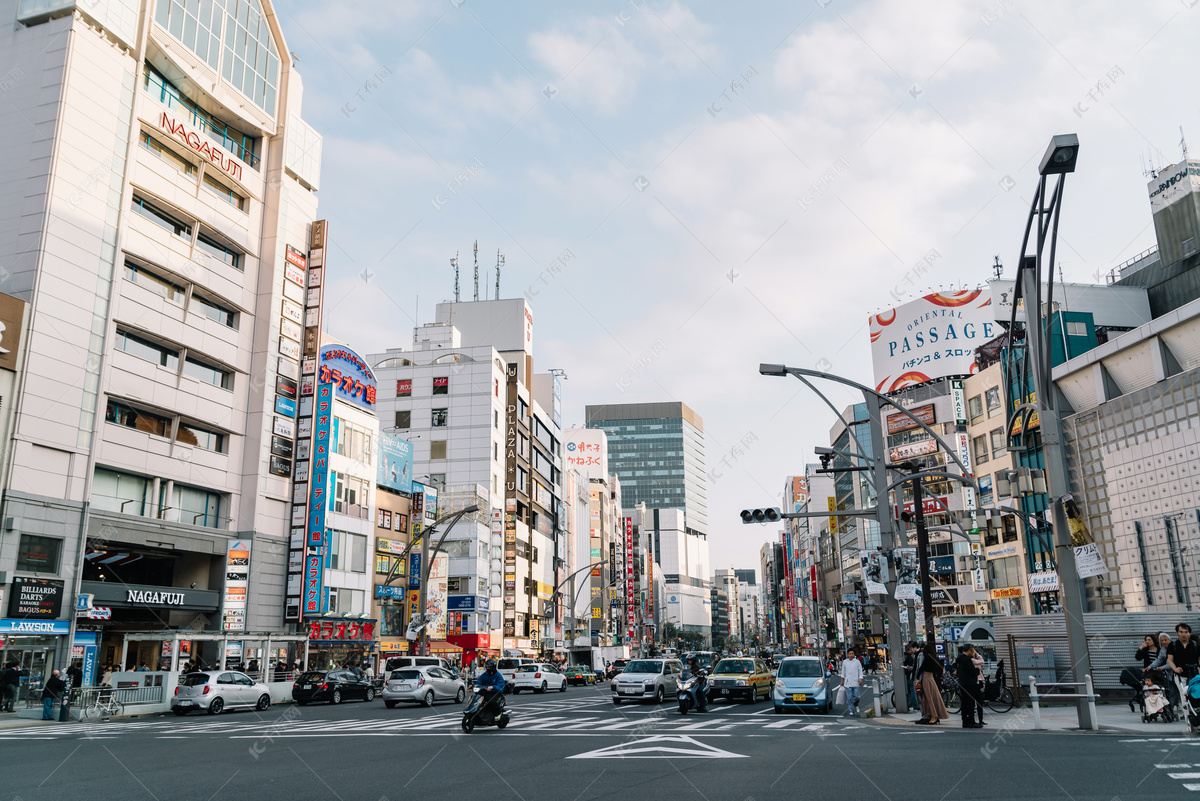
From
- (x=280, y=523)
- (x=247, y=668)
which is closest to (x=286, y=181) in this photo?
(x=280, y=523)

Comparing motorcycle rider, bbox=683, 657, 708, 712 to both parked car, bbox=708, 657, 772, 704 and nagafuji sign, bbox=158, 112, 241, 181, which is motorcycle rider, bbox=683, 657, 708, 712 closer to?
parked car, bbox=708, 657, 772, 704

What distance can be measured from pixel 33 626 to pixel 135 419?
1055 cm

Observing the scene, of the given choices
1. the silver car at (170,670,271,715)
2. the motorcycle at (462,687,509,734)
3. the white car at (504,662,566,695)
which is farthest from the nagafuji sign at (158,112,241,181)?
the motorcycle at (462,687,509,734)

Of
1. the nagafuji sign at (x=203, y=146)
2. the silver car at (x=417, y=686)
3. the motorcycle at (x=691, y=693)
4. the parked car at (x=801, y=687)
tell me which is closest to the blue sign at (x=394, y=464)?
the nagafuji sign at (x=203, y=146)

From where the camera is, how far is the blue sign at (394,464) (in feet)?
186

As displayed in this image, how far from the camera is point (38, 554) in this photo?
102 ft

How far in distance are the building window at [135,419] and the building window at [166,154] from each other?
1169 cm

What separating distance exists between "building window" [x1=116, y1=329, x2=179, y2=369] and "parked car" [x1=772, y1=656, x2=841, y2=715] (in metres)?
30.0

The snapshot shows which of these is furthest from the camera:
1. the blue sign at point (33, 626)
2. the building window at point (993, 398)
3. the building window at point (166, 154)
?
the building window at point (993, 398)

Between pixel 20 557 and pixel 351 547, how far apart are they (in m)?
21.4

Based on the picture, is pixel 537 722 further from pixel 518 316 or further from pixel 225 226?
pixel 518 316

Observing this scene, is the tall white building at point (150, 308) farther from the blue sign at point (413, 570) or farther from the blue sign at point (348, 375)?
the blue sign at point (413, 570)

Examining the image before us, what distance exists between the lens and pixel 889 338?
75.9 m

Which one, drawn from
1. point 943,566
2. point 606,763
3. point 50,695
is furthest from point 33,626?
point 943,566
